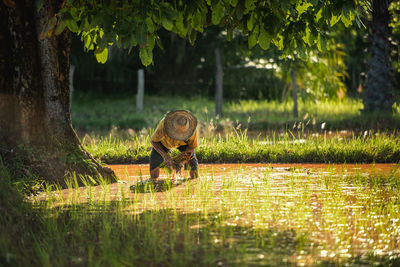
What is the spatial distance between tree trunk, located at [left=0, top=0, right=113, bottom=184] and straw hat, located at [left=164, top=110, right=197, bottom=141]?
1.36 meters

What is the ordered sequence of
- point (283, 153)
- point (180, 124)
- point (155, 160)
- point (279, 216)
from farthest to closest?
point (283, 153) → point (155, 160) → point (180, 124) → point (279, 216)

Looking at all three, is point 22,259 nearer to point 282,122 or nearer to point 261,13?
point 261,13

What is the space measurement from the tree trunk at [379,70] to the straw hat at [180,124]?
9481mm

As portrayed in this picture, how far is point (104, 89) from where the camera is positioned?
23.7m

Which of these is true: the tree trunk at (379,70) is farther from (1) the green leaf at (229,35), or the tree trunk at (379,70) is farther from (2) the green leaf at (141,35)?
(2) the green leaf at (141,35)

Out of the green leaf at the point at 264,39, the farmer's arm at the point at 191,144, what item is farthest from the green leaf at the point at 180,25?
the farmer's arm at the point at 191,144

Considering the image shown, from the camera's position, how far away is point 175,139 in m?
7.56

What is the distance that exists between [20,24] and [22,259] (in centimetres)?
403

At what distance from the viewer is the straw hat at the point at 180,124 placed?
7.48 m

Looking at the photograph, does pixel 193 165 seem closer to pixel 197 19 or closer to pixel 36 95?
pixel 36 95

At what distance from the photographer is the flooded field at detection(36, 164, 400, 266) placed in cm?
458

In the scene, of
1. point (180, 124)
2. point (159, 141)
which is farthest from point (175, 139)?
point (159, 141)

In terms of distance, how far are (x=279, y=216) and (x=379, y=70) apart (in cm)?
1126

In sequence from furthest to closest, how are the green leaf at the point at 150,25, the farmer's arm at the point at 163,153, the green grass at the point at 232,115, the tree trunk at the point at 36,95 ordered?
the green grass at the point at 232,115, the farmer's arm at the point at 163,153, the tree trunk at the point at 36,95, the green leaf at the point at 150,25
